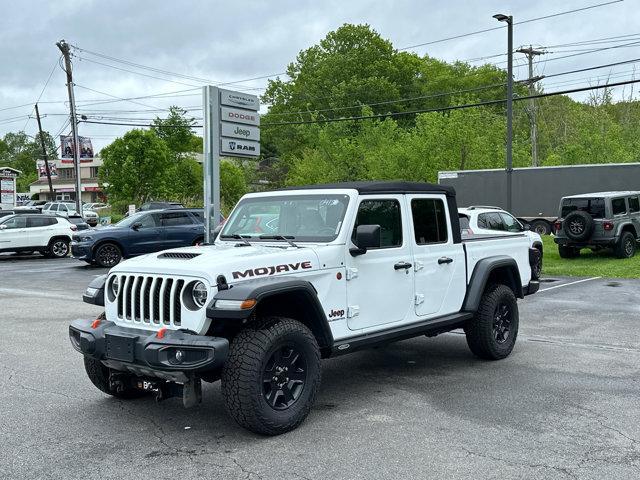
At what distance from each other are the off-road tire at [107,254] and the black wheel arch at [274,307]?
14.8 meters

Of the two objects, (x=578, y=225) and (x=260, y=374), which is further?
(x=578, y=225)

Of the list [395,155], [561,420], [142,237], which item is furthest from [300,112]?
[561,420]

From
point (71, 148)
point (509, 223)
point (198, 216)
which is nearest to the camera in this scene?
point (509, 223)

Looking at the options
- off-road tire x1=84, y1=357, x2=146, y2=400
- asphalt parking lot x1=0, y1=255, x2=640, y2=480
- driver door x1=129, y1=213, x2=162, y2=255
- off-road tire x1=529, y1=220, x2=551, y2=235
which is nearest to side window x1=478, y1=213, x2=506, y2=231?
asphalt parking lot x1=0, y1=255, x2=640, y2=480

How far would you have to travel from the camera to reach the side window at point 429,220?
21.1ft

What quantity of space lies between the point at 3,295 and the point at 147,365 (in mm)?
10289

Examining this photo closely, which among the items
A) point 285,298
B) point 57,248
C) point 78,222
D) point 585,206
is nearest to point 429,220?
point 285,298

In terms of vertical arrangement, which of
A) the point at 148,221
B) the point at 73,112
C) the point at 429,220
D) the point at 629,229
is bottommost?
the point at 629,229

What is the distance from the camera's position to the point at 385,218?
6133mm

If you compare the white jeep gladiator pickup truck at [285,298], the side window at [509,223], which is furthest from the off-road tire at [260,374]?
the side window at [509,223]

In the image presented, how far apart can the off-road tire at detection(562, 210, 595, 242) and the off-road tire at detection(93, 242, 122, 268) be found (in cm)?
1281

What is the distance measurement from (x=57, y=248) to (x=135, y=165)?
75.6 feet

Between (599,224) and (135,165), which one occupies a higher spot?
(135,165)

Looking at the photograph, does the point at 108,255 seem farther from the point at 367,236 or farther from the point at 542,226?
the point at 542,226
